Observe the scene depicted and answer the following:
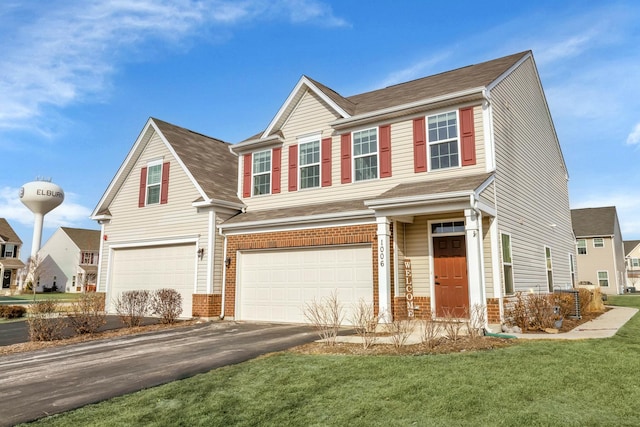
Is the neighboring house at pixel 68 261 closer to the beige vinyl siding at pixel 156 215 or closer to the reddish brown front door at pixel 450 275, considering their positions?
the beige vinyl siding at pixel 156 215

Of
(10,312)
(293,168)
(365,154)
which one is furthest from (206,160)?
(10,312)

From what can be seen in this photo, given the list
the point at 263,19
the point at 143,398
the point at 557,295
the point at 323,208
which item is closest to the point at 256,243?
the point at 323,208

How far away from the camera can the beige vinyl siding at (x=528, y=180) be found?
12.3 meters

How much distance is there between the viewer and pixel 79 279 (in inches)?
1946

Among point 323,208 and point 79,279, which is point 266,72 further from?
point 79,279

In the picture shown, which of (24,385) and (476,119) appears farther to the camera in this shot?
(476,119)

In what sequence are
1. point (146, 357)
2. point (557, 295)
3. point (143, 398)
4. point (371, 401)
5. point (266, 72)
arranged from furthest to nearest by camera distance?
point (266, 72)
point (557, 295)
point (146, 357)
point (143, 398)
point (371, 401)

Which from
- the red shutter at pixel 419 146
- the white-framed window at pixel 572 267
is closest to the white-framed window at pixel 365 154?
the red shutter at pixel 419 146

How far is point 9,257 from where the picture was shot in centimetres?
5006

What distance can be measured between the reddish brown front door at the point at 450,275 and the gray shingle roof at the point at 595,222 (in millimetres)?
35493

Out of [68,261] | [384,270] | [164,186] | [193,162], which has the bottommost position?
[384,270]

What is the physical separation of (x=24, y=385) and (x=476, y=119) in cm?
1170

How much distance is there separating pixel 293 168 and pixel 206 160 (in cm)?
477

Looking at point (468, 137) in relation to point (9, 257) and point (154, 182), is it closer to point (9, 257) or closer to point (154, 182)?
point (154, 182)
